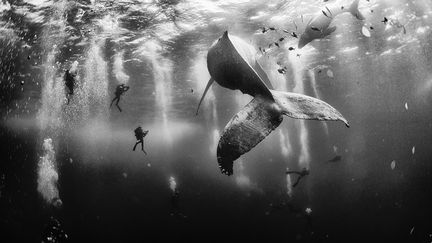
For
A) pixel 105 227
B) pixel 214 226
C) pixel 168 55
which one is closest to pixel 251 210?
pixel 214 226

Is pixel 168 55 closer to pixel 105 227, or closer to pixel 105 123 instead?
pixel 105 123

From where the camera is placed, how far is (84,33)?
608 inches

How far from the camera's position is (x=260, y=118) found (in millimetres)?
2875

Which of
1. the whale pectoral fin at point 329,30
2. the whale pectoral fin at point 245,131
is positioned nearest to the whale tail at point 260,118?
the whale pectoral fin at point 245,131

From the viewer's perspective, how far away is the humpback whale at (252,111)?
2625 mm

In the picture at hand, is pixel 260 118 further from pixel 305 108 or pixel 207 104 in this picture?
pixel 207 104

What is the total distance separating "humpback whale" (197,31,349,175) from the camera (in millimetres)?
2625

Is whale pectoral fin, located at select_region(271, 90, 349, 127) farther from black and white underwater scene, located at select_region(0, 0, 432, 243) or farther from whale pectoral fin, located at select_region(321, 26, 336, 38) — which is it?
whale pectoral fin, located at select_region(321, 26, 336, 38)

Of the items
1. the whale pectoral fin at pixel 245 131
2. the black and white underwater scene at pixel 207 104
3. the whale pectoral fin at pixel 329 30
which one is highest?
the whale pectoral fin at pixel 245 131

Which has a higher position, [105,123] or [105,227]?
[105,123]

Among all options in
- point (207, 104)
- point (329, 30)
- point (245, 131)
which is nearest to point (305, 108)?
point (245, 131)

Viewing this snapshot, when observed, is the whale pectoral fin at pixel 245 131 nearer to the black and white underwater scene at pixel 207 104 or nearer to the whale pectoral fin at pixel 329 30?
the black and white underwater scene at pixel 207 104

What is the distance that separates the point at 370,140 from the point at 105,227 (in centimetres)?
6927

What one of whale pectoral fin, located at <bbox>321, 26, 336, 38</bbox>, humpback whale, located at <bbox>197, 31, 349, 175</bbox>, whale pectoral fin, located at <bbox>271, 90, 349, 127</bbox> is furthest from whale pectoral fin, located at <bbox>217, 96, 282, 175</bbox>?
whale pectoral fin, located at <bbox>321, 26, 336, 38</bbox>
